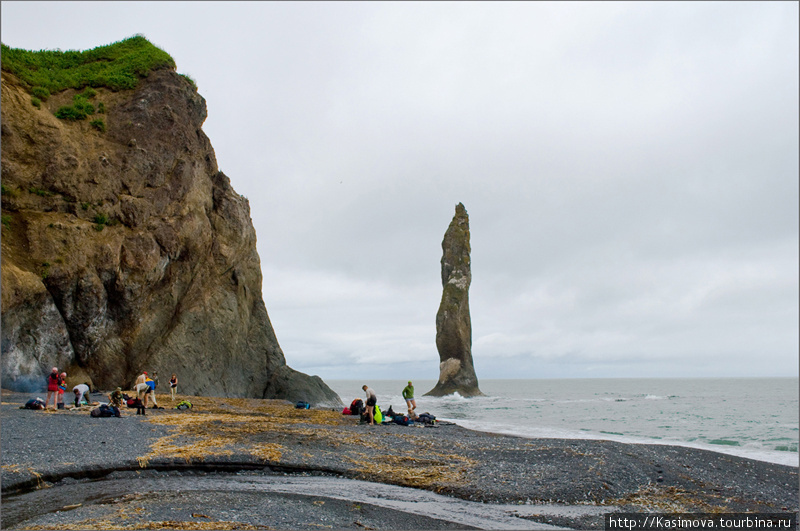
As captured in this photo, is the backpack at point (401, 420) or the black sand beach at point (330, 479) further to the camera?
the backpack at point (401, 420)

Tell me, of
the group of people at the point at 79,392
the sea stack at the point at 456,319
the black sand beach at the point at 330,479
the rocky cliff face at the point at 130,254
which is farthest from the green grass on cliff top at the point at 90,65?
the sea stack at the point at 456,319

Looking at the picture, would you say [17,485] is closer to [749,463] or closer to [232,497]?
[232,497]

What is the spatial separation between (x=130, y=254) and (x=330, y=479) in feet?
87.4

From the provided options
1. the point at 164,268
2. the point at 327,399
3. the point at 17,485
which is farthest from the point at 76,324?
the point at 17,485

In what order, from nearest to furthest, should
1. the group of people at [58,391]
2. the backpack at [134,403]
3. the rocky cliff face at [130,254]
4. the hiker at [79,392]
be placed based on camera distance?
the backpack at [134,403]
the group of people at [58,391]
the hiker at [79,392]
the rocky cliff face at [130,254]

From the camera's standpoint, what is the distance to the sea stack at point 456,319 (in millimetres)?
73125

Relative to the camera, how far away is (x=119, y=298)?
32.6 meters

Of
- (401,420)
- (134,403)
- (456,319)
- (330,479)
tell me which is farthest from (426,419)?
(456,319)

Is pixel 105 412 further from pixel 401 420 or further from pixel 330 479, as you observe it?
pixel 401 420

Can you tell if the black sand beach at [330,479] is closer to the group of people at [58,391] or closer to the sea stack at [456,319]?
→ the group of people at [58,391]

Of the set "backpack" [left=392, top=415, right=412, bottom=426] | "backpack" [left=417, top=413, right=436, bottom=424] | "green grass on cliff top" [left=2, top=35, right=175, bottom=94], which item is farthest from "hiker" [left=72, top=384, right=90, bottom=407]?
"green grass on cliff top" [left=2, top=35, right=175, bottom=94]

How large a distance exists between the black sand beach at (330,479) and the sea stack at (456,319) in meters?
55.7

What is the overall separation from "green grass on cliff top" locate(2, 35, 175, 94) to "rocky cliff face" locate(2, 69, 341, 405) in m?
0.84

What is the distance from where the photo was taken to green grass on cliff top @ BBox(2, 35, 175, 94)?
36.9 meters
